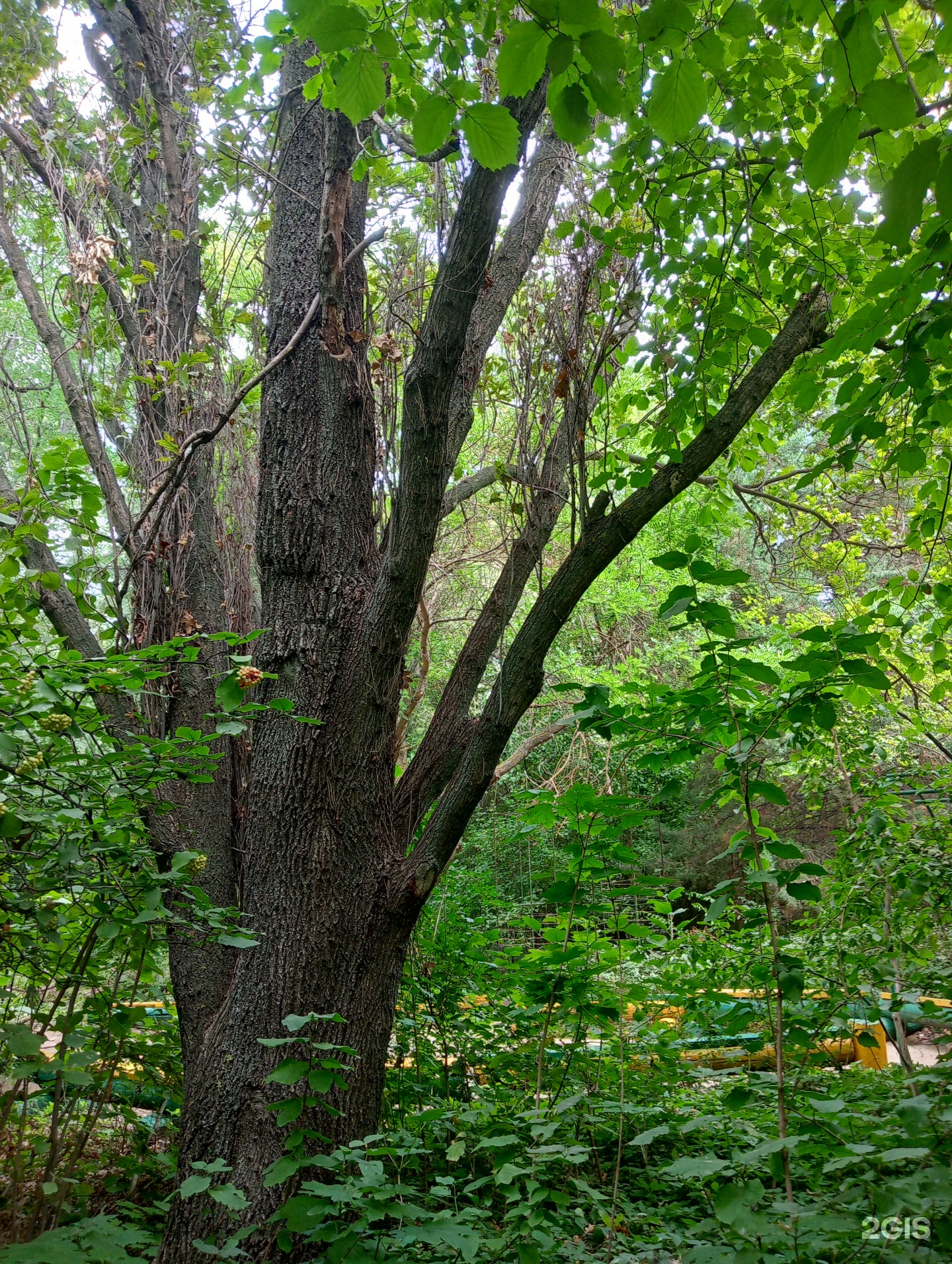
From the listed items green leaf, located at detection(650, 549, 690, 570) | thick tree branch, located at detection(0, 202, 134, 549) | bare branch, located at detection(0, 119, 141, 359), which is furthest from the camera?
bare branch, located at detection(0, 119, 141, 359)

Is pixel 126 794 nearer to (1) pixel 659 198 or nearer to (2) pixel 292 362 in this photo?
(2) pixel 292 362

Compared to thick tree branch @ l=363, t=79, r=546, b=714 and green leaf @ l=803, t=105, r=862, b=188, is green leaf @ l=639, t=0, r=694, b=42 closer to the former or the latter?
green leaf @ l=803, t=105, r=862, b=188

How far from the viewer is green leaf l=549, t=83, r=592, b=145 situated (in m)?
1.09

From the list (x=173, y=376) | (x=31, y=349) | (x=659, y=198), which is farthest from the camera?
(x=31, y=349)

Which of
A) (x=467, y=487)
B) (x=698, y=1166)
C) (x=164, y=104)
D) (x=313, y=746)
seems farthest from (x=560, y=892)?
(x=164, y=104)

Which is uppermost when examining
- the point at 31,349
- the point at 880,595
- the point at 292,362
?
the point at 31,349

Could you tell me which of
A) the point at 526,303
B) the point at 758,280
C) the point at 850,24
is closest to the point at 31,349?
the point at 526,303

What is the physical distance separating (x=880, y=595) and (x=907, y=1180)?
1868 millimetres

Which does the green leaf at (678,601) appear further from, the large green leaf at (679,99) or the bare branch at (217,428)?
the bare branch at (217,428)

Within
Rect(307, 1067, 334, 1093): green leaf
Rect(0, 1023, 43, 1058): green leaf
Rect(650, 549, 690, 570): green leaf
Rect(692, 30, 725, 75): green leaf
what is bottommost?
Rect(307, 1067, 334, 1093): green leaf

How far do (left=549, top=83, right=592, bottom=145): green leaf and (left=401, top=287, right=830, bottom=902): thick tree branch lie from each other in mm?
1123

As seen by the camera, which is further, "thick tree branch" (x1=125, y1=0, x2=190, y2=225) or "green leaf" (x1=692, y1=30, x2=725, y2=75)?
"thick tree branch" (x1=125, y1=0, x2=190, y2=225)

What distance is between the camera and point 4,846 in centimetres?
152

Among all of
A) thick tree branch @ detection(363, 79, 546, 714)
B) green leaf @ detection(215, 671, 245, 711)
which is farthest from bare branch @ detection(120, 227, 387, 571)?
green leaf @ detection(215, 671, 245, 711)
